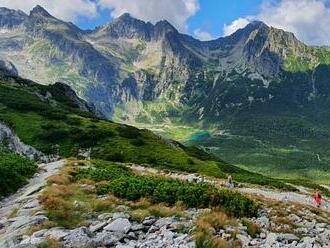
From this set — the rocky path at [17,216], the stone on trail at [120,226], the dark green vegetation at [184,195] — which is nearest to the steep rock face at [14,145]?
the rocky path at [17,216]

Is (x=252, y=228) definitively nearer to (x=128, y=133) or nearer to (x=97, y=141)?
(x=97, y=141)

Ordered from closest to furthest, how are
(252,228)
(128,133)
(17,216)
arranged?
(252,228) → (17,216) → (128,133)

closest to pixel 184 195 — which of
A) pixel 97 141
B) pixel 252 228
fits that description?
pixel 252 228

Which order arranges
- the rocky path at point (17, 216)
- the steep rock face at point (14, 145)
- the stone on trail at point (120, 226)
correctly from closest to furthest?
1. the rocky path at point (17, 216)
2. the stone on trail at point (120, 226)
3. the steep rock face at point (14, 145)

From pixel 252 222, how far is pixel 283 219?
2.52 meters

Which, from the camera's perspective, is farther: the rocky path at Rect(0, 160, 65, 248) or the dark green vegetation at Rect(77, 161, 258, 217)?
the dark green vegetation at Rect(77, 161, 258, 217)

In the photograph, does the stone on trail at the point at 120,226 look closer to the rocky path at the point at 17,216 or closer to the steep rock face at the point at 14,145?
the rocky path at the point at 17,216

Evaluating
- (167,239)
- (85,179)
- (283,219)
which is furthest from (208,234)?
(85,179)

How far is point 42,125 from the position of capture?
11375 cm

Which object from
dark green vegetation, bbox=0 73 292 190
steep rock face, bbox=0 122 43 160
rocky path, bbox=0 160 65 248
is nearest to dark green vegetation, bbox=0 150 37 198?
rocky path, bbox=0 160 65 248

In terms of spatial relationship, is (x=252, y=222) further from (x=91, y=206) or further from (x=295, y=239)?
(x=91, y=206)

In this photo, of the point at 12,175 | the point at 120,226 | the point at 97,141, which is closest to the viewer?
the point at 120,226

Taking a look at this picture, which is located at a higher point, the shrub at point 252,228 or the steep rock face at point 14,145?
the steep rock face at point 14,145

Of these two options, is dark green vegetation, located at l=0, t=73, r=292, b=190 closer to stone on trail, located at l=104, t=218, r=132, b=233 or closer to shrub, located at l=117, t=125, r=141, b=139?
shrub, located at l=117, t=125, r=141, b=139
